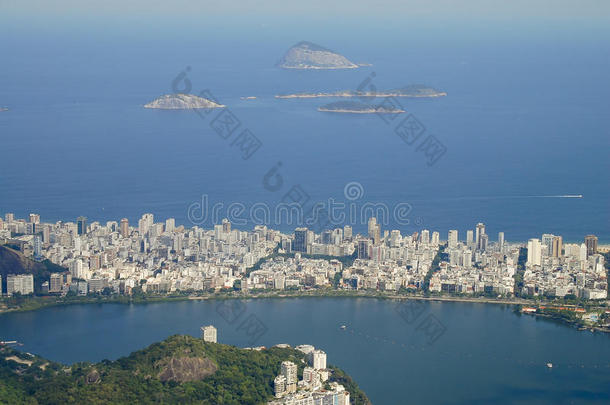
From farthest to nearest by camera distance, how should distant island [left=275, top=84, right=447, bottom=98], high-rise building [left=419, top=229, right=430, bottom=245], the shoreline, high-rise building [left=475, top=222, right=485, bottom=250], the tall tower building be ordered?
distant island [left=275, top=84, right=447, bottom=98]
high-rise building [left=419, top=229, right=430, bottom=245]
high-rise building [left=475, top=222, right=485, bottom=250]
the tall tower building
the shoreline

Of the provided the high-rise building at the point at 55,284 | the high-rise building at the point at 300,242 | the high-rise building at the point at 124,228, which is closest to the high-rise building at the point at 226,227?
the high-rise building at the point at 300,242

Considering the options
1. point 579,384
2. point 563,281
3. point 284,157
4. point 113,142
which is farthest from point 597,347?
point 113,142

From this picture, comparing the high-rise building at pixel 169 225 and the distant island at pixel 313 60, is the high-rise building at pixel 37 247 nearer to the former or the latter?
the high-rise building at pixel 169 225

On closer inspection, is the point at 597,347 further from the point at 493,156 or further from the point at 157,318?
the point at 493,156

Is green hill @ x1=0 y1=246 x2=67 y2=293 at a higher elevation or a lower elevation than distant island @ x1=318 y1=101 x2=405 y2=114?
lower

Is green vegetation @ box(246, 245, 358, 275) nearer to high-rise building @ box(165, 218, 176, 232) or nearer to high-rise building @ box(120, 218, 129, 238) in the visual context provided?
high-rise building @ box(165, 218, 176, 232)

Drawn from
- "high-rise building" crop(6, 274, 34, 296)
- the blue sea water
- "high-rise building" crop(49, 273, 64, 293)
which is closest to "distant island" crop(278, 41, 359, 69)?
the blue sea water

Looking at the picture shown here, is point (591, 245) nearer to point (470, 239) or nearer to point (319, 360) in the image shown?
point (470, 239)
